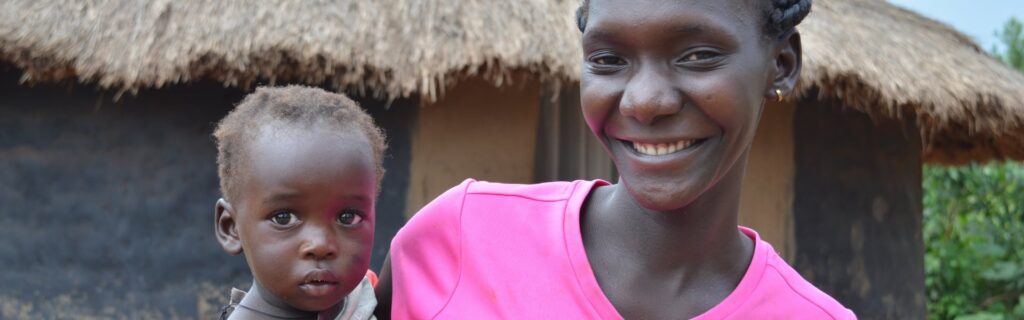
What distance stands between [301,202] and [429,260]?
23cm

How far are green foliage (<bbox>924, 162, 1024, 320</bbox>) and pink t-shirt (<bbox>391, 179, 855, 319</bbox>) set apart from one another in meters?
6.07

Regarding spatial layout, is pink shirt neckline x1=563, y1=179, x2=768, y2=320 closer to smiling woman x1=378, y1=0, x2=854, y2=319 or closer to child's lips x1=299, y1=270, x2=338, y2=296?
smiling woman x1=378, y1=0, x2=854, y2=319

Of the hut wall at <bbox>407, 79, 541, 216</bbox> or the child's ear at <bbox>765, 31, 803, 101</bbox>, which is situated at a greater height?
the child's ear at <bbox>765, 31, 803, 101</bbox>

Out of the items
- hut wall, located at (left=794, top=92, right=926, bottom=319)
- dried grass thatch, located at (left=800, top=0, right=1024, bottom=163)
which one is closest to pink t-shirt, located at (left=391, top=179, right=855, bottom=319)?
dried grass thatch, located at (left=800, top=0, right=1024, bottom=163)

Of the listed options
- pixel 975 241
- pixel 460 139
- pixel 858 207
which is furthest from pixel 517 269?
pixel 975 241

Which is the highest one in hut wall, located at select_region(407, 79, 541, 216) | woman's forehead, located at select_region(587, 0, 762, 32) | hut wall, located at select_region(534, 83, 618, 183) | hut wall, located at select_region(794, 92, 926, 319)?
woman's forehead, located at select_region(587, 0, 762, 32)

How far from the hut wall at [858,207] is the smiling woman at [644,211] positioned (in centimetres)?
386

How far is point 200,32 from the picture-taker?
462 cm

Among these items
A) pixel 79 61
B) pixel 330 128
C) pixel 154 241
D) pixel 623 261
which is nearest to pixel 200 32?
pixel 79 61

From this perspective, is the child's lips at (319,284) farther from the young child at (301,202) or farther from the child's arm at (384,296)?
the child's arm at (384,296)

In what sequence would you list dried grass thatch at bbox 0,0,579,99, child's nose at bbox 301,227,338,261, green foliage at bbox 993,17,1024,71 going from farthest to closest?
green foliage at bbox 993,17,1024,71 → dried grass thatch at bbox 0,0,579,99 → child's nose at bbox 301,227,338,261

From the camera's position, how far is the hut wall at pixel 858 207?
225 inches

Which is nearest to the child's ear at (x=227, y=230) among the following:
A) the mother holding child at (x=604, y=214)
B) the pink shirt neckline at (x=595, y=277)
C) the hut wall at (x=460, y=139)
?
the mother holding child at (x=604, y=214)

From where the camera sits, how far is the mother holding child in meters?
1.65
